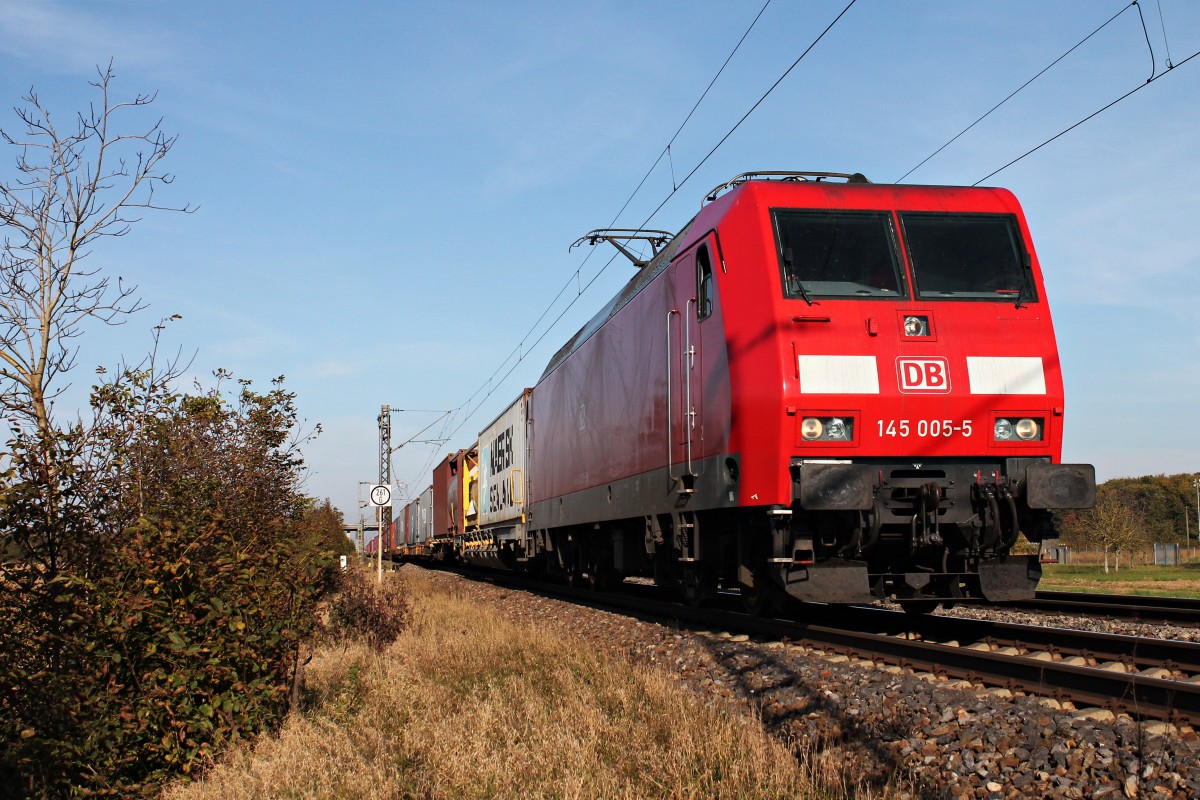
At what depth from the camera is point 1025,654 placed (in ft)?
24.4

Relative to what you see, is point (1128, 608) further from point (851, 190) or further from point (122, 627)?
point (122, 627)

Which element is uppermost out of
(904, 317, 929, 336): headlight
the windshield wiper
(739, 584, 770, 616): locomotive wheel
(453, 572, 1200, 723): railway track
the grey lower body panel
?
the windshield wiper

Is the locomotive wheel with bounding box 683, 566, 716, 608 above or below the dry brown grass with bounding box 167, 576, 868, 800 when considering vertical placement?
above

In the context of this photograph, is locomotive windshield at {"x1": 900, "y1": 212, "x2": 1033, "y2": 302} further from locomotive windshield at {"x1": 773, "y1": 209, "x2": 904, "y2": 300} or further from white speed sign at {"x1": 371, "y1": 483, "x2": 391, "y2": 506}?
white speed sign at {"x1": 371, "y1": 483, "x2": 391, "y2": 506}

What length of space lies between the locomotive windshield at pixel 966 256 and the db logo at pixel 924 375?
2.09ft

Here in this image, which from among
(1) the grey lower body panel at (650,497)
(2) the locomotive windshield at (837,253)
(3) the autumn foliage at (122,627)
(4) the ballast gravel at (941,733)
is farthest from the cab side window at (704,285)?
(3) the autumn foliage at (122,627)

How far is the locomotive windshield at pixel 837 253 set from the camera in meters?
8.40

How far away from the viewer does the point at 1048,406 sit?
27.0ft

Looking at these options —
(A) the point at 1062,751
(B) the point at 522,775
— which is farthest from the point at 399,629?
(A) the point at 1062,751

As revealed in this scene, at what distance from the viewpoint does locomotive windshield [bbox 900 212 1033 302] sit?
859 cm

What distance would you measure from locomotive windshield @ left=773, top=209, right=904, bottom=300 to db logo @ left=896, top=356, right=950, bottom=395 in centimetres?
65

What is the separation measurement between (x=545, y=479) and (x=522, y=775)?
41.3ft

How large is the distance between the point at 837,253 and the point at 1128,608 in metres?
4.78

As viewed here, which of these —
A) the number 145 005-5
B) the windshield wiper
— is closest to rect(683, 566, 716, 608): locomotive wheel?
the number 145 005-5
